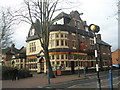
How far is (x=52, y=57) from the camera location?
29.4 m


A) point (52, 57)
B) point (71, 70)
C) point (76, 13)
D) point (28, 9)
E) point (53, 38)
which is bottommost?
point (71, 70)

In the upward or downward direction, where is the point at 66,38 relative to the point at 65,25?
downward

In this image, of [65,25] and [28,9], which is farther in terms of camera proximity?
[65,25]

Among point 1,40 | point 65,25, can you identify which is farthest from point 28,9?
point 65,25

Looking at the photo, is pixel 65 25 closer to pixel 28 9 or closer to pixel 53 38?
pixel 53 38

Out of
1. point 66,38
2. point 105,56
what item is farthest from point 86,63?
point 105,56

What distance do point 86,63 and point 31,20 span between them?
20.5 metres

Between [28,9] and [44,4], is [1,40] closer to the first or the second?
[28,9]

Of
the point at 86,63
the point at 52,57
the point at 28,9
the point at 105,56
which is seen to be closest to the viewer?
the point at 28,9

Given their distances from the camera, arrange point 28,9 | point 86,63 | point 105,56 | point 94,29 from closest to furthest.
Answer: point 94,29 → point 28,9 → point 86,63 → point 105,56

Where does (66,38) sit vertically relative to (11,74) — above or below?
above

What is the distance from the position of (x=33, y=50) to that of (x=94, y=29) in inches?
1157

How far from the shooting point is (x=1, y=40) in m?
24.6

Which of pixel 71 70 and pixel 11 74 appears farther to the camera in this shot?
pixel 71 70
